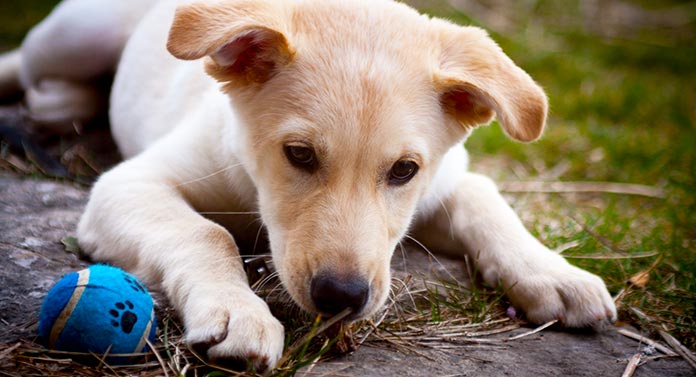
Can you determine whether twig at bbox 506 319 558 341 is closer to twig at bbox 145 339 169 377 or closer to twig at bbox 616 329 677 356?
twig at bbox 616 329 677 356

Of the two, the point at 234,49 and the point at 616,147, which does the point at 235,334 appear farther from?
the point at 616,147

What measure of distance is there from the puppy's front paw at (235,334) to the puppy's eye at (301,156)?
580mm

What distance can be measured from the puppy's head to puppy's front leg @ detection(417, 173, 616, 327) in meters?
0.49

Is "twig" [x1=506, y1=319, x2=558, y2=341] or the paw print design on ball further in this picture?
"twig" [x1=506, y1=319, x2=558, y2=341]

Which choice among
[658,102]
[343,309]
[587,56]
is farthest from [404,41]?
[587,56]

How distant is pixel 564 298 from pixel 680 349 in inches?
21.5

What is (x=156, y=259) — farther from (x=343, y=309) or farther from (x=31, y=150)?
(x=31, y=150)

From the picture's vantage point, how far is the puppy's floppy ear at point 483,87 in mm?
2768

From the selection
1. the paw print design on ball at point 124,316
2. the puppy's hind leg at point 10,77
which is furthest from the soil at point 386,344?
the puppy's hind leg at point 10,77

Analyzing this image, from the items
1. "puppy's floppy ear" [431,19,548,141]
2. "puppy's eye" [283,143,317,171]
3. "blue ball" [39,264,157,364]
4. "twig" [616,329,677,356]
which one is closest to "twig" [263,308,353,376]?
"blue ball" [39,264,157,364]

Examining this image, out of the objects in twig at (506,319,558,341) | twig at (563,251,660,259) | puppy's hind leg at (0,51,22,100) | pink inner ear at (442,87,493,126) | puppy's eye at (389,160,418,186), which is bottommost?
puppy's hind leg at (0,51,22,100)

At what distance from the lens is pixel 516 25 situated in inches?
387

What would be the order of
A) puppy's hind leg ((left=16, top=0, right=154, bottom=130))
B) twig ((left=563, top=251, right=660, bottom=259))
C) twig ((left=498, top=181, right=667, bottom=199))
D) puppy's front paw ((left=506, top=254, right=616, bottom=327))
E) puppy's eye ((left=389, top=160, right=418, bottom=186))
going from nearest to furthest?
puppy's eye ((left=389, top=160, right=418, bottom=186)), puppy's front paw ((left=506, top=254, right=616, bottom=327)), twig ((left=563, top=251, right=660, bottom=259)), twig ((left=498, top=181, right=667, bottom=199)), puppy's hind leg ((left=16, top=0, right=154, bottom=130))

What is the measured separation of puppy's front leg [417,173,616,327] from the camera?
2.96 metres
